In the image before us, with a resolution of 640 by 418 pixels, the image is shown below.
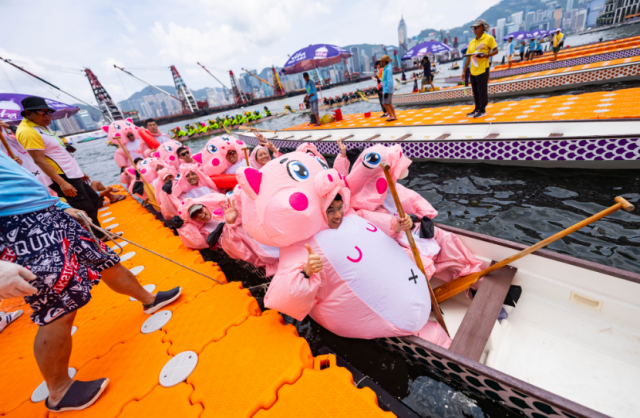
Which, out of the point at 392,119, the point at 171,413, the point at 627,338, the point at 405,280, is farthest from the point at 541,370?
the point at 392,119

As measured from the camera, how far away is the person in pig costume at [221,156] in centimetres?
465

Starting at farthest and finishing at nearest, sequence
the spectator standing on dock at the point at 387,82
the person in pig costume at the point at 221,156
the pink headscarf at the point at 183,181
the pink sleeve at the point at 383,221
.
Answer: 1. the spectator standing on dock at the point at 387,82
2. the person in pig costume at the point at 221,156
3. the pink headscarf at the point at 183,181
4. the pink sleeve at the point at 383,221

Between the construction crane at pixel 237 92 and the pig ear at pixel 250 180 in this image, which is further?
the construction crane at pixel 237 92

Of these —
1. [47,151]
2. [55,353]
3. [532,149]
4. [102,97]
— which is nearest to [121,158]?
[47,151]

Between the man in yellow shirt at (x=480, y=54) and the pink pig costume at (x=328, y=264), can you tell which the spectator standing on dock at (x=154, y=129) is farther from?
the man in yellow shirt at (x=480, y=54)

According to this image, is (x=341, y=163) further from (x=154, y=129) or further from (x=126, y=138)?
(x=126, y=138)

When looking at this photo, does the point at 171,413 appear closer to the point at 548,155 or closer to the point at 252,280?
the point at 252,280

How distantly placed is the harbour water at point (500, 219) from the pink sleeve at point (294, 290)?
0.91 meters

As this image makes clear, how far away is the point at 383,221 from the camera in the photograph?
223cm

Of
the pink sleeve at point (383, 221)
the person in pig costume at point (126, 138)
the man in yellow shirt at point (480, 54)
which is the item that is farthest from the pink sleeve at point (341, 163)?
the person in pig costume at point (126, 138)

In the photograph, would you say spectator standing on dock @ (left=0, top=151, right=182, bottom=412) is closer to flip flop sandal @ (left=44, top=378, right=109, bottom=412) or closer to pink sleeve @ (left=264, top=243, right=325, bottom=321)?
flip flop sandal @ (left=44, top=378, right=109, bottom=412)

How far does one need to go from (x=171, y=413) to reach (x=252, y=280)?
215 centimetres

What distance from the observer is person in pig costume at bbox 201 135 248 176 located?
4.65 m

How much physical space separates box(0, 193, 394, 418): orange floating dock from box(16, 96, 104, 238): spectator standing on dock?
1598 mm
